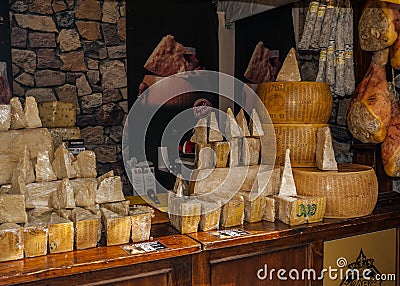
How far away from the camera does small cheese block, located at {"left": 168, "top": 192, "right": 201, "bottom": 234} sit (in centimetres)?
167

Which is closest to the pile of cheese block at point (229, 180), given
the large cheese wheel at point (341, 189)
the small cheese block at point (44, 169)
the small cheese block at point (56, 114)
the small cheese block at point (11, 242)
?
the large cheese wheel at point (341, 189)

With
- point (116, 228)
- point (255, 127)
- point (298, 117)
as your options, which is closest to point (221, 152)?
point (255, 127)

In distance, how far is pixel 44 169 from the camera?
159cm

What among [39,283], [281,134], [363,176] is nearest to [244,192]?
[281,134]

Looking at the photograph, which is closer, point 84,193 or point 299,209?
point 84,193

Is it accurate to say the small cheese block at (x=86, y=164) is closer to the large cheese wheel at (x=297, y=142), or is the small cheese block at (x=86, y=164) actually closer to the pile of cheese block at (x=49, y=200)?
the pile of cheese block at (x=49, y=200)

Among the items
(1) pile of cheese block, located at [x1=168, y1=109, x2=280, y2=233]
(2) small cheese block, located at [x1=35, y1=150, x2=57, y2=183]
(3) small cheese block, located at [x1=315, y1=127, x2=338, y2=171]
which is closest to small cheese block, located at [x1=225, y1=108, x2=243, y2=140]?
(1) pile of cheese block, located at [x1=168, y1=109, x2=280, y2=233]

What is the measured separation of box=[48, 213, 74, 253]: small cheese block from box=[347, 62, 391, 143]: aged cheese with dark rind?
4.31 ft

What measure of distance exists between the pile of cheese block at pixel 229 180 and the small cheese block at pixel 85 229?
331 mm

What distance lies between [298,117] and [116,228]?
944 millimetres

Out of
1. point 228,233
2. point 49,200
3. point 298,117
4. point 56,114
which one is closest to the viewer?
point 49,200

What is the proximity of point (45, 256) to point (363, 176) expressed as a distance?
1.25 metres

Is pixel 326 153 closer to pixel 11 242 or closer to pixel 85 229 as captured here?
pixel 85 229

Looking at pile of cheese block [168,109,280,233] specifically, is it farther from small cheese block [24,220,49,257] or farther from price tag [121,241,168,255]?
small cheese block [24,220,49,257]
